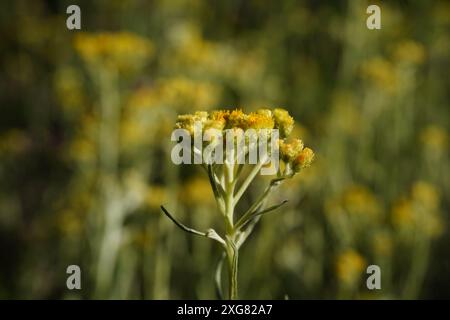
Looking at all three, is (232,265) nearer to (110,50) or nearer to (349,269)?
(349,269)

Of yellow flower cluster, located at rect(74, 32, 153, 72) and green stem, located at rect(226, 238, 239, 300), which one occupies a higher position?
yellow flower cluster, located at rect(74, 32, 153, 72)

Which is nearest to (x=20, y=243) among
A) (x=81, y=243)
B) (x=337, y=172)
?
(x=81, y=243)

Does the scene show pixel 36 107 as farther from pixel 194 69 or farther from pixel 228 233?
pixel 228 233

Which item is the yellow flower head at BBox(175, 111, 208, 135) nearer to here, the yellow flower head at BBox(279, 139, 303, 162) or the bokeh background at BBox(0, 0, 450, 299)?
the yellow flower head at BBox(279, 139, 303, 162)

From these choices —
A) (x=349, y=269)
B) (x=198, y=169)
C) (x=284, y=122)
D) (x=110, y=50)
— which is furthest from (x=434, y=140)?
(x=284, y=122)

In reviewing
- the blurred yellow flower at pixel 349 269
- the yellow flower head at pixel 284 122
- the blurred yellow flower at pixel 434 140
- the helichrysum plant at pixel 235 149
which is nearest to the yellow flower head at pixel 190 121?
the helichrysum plant at pixel 235 149

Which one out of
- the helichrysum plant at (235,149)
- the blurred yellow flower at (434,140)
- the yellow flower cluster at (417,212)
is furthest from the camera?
the blurred yellow flower at (434,140)

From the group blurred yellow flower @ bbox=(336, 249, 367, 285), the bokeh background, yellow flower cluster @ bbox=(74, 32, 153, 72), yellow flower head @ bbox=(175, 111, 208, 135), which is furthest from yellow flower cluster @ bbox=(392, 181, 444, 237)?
yellow flower head @ bbox=(175, 111, 208, 135)

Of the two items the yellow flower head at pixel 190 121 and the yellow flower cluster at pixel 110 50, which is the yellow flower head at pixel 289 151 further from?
the yellow flower cluster at pixel 110 50
